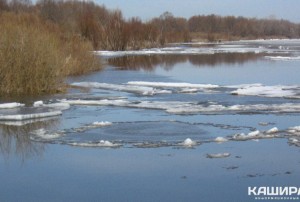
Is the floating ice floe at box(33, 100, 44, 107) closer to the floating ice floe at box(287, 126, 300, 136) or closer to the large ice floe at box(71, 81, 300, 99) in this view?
the large ice floe at box(71, 81, 300, 99)

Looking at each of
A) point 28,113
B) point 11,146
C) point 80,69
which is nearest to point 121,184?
point 11,146

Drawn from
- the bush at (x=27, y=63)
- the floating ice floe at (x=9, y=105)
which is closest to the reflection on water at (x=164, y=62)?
the bush at (x=27, y=63)

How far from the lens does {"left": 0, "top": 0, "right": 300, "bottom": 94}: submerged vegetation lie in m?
13.1

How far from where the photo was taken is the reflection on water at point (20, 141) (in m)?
7.00

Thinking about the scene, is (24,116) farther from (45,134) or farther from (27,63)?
(27,63)

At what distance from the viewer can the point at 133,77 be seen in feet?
60.1

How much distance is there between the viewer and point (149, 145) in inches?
287

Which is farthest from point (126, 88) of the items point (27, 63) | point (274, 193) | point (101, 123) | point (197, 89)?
point (274, 193)

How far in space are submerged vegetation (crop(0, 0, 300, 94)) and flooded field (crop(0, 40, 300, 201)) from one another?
1.05 m

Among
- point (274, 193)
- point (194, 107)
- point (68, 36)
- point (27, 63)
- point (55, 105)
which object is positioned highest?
point (68, 36)

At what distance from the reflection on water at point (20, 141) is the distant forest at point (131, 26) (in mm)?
12763

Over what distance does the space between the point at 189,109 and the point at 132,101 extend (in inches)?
73.4

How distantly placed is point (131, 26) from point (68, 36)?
1689 centimetres

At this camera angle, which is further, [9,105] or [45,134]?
[9,105]
